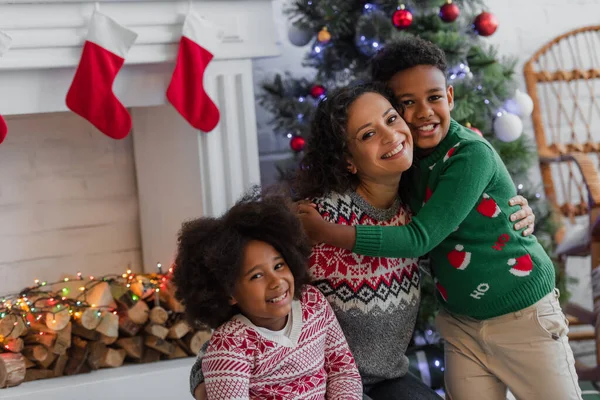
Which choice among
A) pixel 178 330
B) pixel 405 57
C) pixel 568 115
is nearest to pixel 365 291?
pixel 405 57

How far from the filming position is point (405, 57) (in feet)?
5.74

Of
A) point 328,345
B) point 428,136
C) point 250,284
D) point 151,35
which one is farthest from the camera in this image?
point 151,35

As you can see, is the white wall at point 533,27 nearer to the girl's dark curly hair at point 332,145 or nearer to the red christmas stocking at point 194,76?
the red christmas stocking at point 194,76

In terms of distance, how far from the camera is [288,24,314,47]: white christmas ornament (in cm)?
254

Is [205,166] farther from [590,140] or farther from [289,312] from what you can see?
[590,140]

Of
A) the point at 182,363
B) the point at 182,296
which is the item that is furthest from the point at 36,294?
the point at 182,296

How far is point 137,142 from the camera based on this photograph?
9.13ft

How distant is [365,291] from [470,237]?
24 centimetres

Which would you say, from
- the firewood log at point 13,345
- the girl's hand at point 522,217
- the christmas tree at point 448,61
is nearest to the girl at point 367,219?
the girl's hand at point 522,217

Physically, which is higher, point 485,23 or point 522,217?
point 485,23

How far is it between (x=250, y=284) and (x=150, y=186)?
1.31m

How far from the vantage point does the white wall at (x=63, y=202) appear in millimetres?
2656

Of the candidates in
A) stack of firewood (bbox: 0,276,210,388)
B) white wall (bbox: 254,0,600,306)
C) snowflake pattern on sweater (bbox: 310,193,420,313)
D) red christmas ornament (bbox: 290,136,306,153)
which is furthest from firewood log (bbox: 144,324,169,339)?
white wall (bbox: 254,0,600,306)

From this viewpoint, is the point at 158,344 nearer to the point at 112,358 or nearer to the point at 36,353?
the point at 112,358
